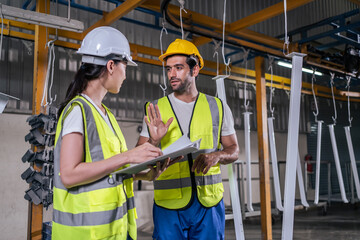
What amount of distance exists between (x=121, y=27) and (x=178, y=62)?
5.68 metres

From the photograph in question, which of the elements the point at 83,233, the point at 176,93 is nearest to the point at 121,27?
the point at 176,93

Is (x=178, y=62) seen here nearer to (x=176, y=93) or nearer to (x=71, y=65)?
(x=176, y=93)

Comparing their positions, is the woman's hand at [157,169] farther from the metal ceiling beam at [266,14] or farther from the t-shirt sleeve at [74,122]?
the metal ceiling beam at [266,14]

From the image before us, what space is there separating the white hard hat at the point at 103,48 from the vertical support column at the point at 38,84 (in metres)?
2.51

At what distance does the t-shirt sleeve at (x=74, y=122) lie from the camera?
4.86ft

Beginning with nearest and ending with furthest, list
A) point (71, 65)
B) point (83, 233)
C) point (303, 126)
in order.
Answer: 1. point (83, 233)
2. point (71, 65)
3. point (303, 126)

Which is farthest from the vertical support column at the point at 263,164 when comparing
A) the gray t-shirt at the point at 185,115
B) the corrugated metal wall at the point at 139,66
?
the gray t-shirt at the point at 185,115

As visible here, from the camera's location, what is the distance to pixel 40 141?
12.1ft

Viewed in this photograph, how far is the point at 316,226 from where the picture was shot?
303 inches

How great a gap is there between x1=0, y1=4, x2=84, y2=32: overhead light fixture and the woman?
68.1 inches

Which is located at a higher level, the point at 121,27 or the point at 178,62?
the point at 121,27

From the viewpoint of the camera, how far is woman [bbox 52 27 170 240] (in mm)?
1468

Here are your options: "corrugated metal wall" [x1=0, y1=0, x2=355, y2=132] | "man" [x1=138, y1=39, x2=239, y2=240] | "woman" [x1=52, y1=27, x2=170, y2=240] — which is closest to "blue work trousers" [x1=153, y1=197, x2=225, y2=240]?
"man" [x1=138, y1=39, x2=239, y2=240]

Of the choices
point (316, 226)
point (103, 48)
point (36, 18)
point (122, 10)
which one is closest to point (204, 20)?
point (122, 10)
